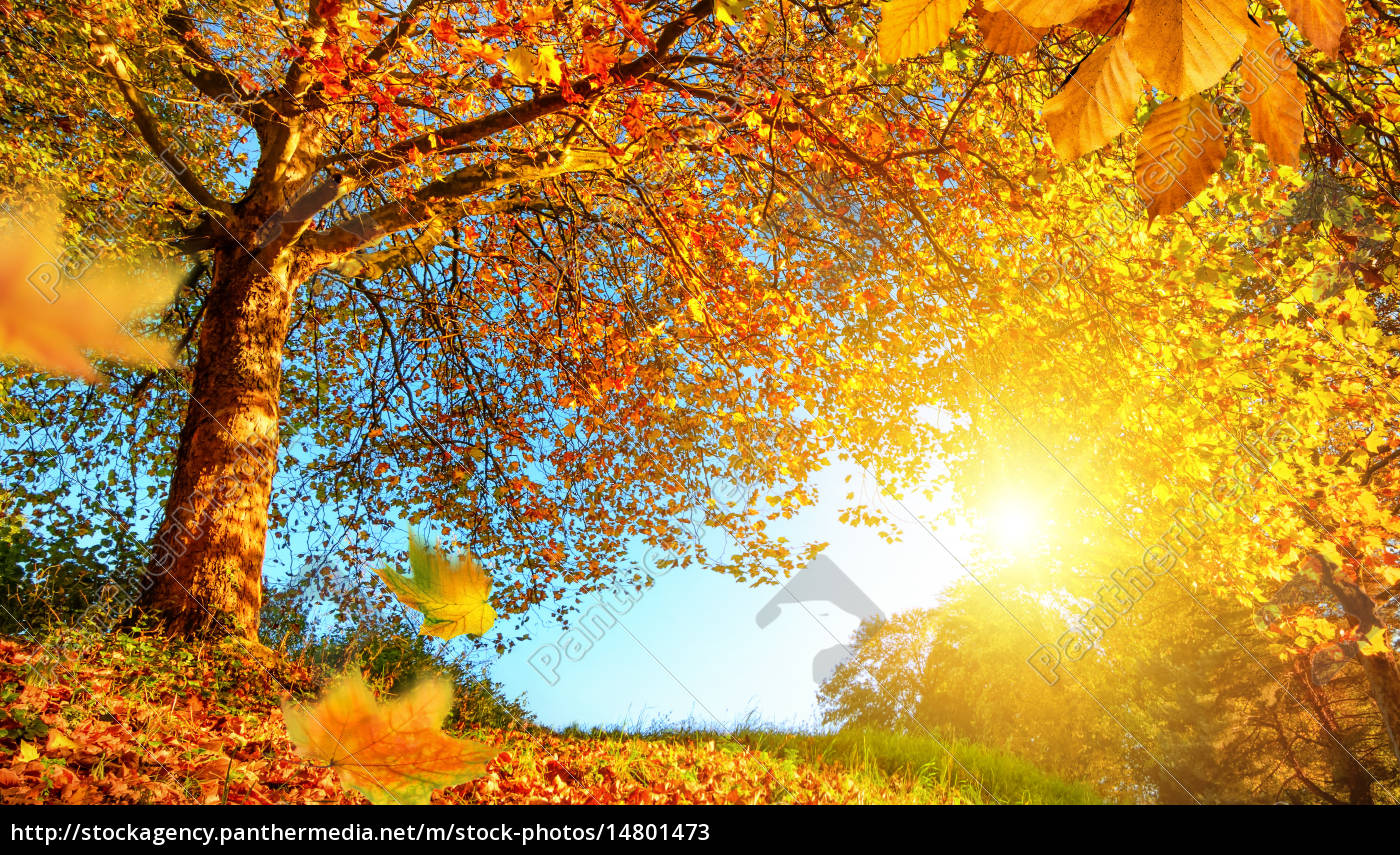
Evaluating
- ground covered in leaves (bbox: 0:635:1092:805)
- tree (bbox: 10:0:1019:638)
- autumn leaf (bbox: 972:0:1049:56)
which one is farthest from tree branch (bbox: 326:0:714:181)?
autumn leaf (bbox: 972:0:1049:56)

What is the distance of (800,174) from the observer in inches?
352

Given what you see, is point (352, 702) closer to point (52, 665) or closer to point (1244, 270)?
point (52, 665)

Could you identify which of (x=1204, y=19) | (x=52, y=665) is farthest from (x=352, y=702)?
(x=52, y=665)

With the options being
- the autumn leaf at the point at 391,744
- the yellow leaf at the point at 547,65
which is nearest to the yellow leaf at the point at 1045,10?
the autumn leaf at the point at 391,744

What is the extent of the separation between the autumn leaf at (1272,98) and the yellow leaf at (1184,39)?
4cm

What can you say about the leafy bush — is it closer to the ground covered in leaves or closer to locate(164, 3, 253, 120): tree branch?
the ground covered in leaves

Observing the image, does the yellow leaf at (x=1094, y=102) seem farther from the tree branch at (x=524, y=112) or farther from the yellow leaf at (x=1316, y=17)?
the tree branch at (x=524, y=112)

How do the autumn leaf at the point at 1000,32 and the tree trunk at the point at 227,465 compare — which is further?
the tree trunk at the point at 227,465

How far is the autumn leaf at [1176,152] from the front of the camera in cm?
78

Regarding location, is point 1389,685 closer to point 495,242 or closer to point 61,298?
point 495,242
